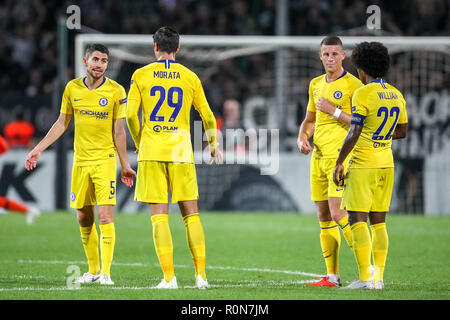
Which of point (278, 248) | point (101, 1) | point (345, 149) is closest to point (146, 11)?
point (101, 1)

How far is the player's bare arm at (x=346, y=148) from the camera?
7270 millimetres

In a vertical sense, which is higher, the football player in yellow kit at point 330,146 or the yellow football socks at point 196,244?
the football player in yellow kit at point 330,146

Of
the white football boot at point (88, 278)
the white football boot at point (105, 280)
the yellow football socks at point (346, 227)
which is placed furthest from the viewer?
the white football boot at point (88, 278)

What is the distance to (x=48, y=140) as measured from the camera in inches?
326

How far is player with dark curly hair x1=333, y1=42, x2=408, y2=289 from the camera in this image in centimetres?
734

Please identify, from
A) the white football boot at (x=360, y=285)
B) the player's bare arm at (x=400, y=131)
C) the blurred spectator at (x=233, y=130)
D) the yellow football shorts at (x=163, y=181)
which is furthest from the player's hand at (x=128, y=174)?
the blurred spectator at (x=233, y=130)

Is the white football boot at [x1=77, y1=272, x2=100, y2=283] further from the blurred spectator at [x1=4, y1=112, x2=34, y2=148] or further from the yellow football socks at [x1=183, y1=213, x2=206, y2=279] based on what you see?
the blurred spectator at [x1=4, y1=112, x2=34, y2=148]

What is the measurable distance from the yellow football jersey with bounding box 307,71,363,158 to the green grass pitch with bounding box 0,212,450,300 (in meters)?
1.32

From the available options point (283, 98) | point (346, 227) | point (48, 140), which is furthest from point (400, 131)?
point (283, 98)

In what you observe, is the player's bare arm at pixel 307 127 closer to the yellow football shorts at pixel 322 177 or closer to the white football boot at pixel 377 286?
the yellow football shorts at pixel 322 177

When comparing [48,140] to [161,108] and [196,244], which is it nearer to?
[161,108]

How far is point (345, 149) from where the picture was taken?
732 centimetres

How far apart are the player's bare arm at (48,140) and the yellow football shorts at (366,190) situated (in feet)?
9.42

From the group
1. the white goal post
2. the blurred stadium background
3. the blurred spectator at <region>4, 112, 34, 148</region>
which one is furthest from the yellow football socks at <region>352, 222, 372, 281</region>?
the blurred spectator at <region>4, 112, 34, 148</region>
